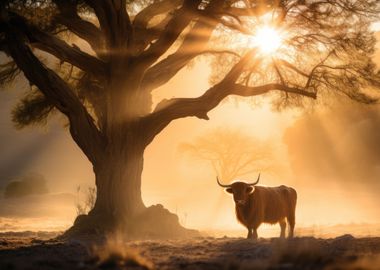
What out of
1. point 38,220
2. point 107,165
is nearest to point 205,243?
point 107,165

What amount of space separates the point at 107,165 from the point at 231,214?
104ft

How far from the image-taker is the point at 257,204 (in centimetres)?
1461

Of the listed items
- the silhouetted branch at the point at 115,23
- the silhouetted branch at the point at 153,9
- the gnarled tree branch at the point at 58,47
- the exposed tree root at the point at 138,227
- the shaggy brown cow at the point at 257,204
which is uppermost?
the silhouetted branch at the point at 153,9

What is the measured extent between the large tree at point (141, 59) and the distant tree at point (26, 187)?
26561mm

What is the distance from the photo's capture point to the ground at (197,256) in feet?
25.2

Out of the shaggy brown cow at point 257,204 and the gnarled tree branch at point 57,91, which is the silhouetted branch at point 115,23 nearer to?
the gnarled tree branch at point 57,91

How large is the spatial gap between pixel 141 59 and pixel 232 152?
34.2 meters

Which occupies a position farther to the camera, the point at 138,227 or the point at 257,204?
the point at 138,227

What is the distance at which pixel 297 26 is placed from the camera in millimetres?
16656

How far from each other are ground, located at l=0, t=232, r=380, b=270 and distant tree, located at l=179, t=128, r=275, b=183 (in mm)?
37722

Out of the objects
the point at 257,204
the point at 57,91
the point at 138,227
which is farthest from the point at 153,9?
the point at 257,204

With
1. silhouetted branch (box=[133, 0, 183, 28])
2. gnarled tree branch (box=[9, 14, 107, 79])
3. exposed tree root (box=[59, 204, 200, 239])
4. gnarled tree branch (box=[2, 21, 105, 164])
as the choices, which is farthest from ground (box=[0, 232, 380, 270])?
silhouetted branch (box=[133, 0, 183, 28])

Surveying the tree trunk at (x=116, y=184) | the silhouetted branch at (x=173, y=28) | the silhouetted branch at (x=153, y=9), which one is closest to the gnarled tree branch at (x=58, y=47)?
the silhouetted branch at (x=173, y=28)

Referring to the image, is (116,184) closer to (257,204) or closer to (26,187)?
(257,204)
